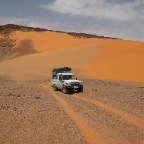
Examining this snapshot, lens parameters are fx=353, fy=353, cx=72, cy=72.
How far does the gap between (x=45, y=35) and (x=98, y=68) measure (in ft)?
235

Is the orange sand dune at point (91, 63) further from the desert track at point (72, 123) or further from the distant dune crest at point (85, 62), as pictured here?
the desert track at point (72, 123)

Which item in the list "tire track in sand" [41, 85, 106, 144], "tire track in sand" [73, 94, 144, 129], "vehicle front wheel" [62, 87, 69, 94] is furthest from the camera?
"vehicle front wheel" [62, 87, 69, 94]

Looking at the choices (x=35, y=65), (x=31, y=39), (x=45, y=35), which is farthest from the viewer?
(x=45, y=35)

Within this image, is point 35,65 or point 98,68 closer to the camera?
point 98,68

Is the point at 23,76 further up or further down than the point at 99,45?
further down

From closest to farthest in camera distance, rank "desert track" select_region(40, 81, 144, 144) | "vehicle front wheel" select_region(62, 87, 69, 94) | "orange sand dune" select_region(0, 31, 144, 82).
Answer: "desert track" select_region(40, 81, 144, 144) < "vehicle front wheel" select_region(62, 87, 69, 94) < "orange sand dune" select_region(0, 31, 144, 82)

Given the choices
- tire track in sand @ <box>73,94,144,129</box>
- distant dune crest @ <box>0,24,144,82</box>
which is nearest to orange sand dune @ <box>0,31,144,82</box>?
distant dune crest @ <box>0,24,144,82</box>

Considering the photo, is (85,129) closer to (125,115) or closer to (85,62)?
(125,115)

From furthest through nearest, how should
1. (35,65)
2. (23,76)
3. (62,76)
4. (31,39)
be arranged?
1. (31,39)
2. (35,65)
3. (23,76)
4. (62,76)

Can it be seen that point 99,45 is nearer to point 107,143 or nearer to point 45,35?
point 45,35

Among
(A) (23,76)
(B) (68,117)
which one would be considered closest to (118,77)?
(A) (23,76)

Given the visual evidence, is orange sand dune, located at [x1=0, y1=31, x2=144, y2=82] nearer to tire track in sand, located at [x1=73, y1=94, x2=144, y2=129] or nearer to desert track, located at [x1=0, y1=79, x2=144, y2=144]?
desert track, located at [x1=0, y1=79, x2=144, y2=144]

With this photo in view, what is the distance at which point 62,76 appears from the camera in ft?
108

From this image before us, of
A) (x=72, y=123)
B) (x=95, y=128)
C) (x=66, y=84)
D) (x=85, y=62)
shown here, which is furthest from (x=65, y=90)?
(x=85, y=62)
